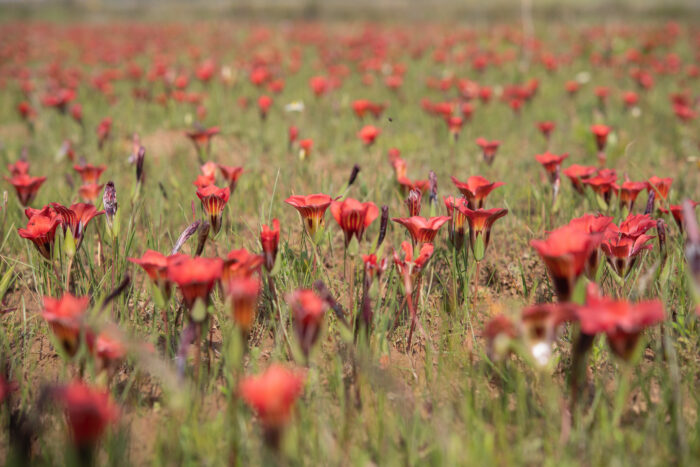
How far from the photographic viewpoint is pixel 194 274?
53.0 inches

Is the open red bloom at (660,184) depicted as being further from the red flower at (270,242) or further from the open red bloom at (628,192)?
the red flower at (270,242)

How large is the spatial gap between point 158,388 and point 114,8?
2804 cm

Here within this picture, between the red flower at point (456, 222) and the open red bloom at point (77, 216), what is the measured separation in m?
1.36

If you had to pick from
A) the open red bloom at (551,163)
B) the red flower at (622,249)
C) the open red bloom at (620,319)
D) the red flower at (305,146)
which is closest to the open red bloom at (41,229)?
the red flower at (305,146)

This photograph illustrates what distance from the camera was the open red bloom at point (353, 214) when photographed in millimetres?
1730

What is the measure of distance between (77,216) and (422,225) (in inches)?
51.7

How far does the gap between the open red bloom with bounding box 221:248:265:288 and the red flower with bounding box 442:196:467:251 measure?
0.84 metres

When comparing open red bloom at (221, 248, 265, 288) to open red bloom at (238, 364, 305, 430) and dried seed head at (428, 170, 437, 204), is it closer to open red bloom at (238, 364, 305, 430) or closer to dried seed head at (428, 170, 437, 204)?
open red bloom at (238, 364, 305, 430)

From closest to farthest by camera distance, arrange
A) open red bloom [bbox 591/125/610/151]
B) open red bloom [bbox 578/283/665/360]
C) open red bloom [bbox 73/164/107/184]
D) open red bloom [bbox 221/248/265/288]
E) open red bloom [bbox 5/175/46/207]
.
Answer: open red bloom [bbox 578/283/665/360], open red bloom [bbox 221/248/265/288], open red bloom [bbox 5/175/46/207], open red bloom [bbox 73/164/107/184], open red bloom [bbox 591/125/610/151]

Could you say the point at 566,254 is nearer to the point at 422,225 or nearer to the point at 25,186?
the point at 422,225

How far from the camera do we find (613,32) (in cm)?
925

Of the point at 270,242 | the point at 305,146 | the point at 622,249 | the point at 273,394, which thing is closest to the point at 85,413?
the point at 273,394

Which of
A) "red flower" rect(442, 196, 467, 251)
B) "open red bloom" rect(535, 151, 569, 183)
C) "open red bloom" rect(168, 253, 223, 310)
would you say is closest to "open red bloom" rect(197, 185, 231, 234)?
"open red bloom" rect(168, 253, 223, 310)

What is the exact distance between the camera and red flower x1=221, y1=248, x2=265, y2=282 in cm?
145
